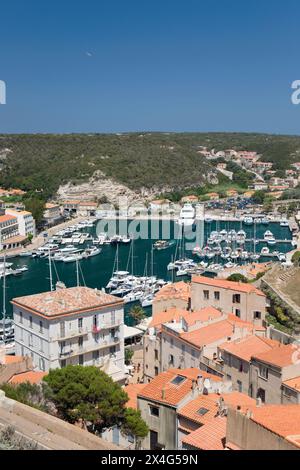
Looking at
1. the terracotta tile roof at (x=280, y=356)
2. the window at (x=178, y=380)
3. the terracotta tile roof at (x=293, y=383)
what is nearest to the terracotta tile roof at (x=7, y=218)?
the terracotta tile roof at (x=280, y=356)

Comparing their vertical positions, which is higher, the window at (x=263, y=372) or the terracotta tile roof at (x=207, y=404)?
the terracotta tile roof at (x=207, y=404)

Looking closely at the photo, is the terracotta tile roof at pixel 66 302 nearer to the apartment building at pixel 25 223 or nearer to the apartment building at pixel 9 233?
the apartment building at pixel 9 233

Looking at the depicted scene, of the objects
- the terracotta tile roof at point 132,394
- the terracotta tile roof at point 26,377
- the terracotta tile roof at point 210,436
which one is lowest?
the terracotta tile roof at point 132,394

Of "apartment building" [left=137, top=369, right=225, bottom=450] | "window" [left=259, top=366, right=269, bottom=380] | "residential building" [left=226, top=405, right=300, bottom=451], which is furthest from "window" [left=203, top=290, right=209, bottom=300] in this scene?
"residential building" [left=226, top=405, right=300, bottom=451]

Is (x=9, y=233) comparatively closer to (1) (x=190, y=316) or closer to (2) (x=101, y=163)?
(2) (x=101, y=163)

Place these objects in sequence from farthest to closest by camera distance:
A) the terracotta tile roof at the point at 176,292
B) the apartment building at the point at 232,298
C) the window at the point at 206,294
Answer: the terracotta tile roof at the point at 176,292 → the window at the point at 206,294 → the apartment building at the point at 232,298
